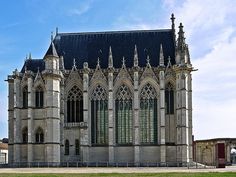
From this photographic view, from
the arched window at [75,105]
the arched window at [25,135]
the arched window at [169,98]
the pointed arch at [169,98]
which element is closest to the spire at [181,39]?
the pointed arch at [169,98]

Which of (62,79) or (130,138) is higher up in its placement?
(62,79)

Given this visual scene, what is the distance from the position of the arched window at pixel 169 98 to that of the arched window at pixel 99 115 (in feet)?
33.1

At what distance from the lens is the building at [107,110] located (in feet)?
268

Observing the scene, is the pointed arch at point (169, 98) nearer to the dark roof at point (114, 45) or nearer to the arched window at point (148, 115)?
the arched window at point (148, 115)

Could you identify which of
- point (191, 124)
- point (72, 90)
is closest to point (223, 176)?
point (191, 124)

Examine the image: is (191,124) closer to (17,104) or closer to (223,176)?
(17,104)

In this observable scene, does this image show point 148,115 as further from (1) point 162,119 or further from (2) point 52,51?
(2) point 52,51

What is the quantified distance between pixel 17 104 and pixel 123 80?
17.9 meters

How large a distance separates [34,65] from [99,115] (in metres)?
15.1

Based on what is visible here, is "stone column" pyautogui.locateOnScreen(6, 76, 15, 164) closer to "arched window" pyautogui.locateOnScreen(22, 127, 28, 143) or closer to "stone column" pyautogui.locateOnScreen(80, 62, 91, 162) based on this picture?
"arched window" pyautogui.locateOnScreen(22, 127, 28, 143)

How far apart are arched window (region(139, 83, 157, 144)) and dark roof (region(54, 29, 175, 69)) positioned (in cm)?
523

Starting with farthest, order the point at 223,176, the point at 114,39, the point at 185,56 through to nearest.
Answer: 1. the point at 114,39
2. the point at 185,56
3. the point at 223,176

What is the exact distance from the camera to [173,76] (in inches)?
3287

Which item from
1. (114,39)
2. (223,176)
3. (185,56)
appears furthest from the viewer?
(114,39)
